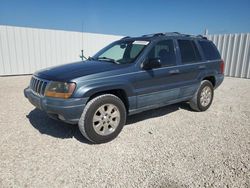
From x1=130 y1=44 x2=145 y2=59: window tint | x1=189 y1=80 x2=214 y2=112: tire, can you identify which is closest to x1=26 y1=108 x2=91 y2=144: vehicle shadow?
x1=130 y1=44 x2=145 y2=59: window tint

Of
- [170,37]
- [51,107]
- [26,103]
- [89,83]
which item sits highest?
[170,37]

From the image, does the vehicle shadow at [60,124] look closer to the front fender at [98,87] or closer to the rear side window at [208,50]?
the front fender at [98,87]

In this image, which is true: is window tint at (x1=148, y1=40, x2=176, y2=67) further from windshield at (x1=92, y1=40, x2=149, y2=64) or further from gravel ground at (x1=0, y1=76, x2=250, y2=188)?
gravel ground at (x1=0, y1=76, x2=250, y2=188)

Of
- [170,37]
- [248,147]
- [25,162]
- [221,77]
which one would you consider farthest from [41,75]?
[221,77]

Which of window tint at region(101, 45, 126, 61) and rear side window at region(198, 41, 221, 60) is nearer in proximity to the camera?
window tint at region(101, 45, 126, 61)

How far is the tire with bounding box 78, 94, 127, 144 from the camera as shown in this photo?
3287 mm

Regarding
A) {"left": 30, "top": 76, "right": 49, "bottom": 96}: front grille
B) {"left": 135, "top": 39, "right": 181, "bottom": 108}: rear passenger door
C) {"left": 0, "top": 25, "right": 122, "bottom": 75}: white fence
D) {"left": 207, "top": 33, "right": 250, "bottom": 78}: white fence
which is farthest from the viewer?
{"left": 207, "top": 33, "right": 250, "bottom": 78}: white fence

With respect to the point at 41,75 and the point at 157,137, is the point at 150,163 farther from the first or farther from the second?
the point at 41,75

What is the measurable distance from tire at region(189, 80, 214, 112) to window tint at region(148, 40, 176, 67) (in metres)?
1.26

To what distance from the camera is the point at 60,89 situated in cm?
315

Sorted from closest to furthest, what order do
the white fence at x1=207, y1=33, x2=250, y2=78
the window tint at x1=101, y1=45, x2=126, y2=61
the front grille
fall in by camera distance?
1. the front grille
2. the window tint at x1=101, y1=45, x2=126, y2=61
3. the white fence at x1=207, y1=33, x2=250, y2=78

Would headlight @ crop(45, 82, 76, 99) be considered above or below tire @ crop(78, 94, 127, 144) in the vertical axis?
above

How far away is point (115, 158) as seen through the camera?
305 centimetres

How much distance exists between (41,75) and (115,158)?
6.27 ft
